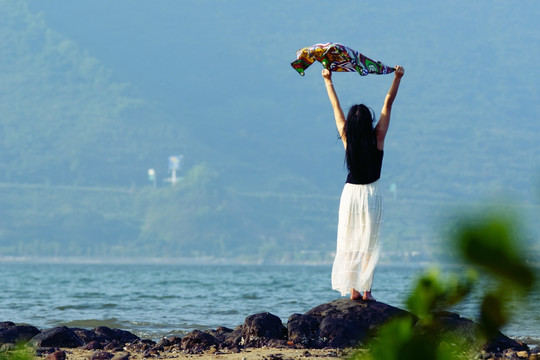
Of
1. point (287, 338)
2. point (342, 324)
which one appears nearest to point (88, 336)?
point (287, 338)

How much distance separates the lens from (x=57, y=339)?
9555mm

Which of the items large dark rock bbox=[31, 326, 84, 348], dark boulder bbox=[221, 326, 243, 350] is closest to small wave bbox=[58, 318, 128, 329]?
large dark rock bbox=[31, 326, 84, 348]

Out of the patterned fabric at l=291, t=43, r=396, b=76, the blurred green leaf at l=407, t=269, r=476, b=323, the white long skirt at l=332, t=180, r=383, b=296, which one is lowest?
the blurred green leaf at l=407, t=269, r=476, b=323

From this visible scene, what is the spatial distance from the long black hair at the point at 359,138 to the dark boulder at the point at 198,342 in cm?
233

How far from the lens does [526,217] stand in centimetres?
118

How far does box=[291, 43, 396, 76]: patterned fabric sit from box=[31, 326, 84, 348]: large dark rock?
396cm

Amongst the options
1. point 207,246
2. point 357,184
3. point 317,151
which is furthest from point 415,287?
point 317,151

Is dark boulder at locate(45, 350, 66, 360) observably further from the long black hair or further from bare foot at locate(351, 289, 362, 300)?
the long black hair

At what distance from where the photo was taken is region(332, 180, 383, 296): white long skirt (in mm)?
7988

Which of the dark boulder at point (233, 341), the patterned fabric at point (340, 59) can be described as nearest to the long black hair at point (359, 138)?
the patterned fabric at point (340, 59)

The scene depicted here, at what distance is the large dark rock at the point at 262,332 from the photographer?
8.83 m

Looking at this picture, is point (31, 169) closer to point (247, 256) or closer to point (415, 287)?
point (247, 256)

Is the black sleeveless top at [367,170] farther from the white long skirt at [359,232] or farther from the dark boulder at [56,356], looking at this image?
the dark boulder at [56,356]

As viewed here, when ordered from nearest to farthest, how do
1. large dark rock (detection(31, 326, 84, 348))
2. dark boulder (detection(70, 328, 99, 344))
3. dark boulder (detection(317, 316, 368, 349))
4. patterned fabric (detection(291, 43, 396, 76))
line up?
patterned fabric (detection(291, 43, 396, 76)) → dark boulder (detection(317, 316, 368, 349)) → large dark rock (detection(31, 326, 84, 348)) → dark boulder (detection(70, 328, 99, 344))
